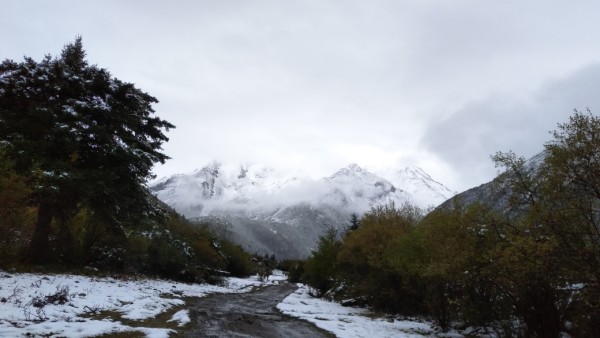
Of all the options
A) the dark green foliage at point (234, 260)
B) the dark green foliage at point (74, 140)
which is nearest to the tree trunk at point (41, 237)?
the dark green foliage at point (74, 140)

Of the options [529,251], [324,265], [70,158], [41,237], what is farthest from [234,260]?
[529,251]

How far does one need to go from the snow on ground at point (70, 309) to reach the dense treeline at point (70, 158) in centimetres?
513

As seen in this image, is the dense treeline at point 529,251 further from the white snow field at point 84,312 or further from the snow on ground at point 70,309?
the snow on ground at point 70,309

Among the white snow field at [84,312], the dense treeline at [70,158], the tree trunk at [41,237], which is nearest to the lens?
the white snow field at [84,312]

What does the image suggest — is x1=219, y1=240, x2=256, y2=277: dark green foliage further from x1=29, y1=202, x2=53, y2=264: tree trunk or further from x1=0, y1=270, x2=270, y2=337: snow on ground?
x1=0, y1=270, x2=270, y2=337: snow on ground

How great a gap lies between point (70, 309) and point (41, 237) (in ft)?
51.8

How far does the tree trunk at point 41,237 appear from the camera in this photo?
27.7m

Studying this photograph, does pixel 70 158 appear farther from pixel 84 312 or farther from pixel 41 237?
pixel 84 312

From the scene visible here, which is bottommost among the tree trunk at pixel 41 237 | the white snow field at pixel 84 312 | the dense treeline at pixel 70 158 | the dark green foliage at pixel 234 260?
the dark green foliage at pixel 234 260

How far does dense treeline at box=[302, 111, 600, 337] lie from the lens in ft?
48.6

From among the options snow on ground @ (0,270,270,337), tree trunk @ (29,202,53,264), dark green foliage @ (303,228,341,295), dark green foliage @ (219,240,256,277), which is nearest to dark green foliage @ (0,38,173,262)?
tree trunk @ (29,202,53,264)

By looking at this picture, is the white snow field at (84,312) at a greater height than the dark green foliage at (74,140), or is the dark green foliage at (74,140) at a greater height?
the dark green foliage at (74,140)

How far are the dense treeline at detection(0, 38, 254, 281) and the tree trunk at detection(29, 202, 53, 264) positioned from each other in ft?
0.20

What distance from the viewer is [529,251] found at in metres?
14.8
